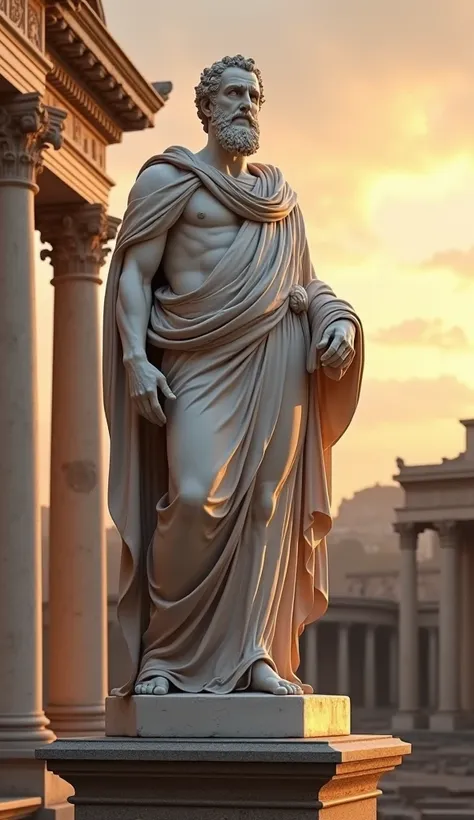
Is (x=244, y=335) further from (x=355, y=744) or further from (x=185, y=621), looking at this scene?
(x=355, y=744)

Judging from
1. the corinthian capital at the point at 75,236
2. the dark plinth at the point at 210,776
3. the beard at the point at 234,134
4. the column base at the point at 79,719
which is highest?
the corinthian capital at the point at 75,236

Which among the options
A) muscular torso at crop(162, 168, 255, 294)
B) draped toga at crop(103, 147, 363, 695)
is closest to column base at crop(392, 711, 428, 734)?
draped toga at crop(103, 147, 363, 695)

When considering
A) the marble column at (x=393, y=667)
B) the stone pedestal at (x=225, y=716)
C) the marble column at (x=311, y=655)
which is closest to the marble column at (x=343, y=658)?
the marble column at (x=311, y=655)

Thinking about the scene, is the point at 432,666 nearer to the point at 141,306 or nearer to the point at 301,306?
the point at 301,306

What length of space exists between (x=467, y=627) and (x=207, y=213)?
8127 cm

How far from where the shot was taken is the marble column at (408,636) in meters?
82.9

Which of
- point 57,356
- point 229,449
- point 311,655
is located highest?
point 57,356

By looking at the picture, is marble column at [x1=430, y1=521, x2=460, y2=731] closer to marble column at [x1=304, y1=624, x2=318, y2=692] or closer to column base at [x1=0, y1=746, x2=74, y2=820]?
marble column at [x1=304, y1=624, x2=318, y2=692]

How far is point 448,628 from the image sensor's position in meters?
82.2

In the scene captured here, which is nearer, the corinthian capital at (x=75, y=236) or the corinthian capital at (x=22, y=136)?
the corinthian capital at (x=22, y=136)

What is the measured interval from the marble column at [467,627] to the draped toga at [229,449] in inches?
3060

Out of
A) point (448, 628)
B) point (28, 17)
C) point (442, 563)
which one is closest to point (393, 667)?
point (448, 628)

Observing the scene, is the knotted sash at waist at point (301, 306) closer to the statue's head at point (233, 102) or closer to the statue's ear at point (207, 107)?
the statue's head at point (233, 102)

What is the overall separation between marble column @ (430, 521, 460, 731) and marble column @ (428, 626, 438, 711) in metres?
26.3
